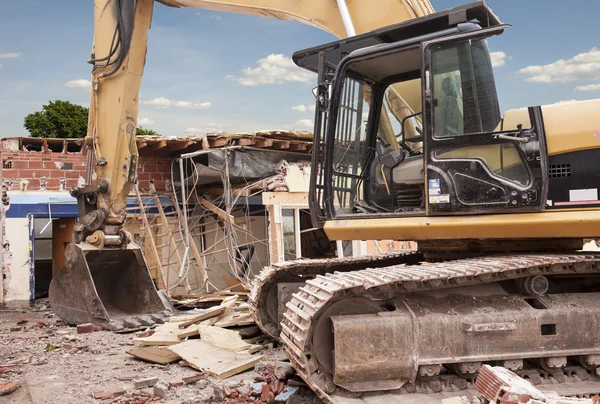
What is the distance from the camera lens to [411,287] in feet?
14.6

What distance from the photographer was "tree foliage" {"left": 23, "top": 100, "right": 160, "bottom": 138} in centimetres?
3369

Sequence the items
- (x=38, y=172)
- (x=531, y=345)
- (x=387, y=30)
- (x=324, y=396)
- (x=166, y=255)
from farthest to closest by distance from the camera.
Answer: (x=166, y=255) → (x=38, y=172) → (x=387, y=30) → (x=531, y=345) → (x=324, y=396)

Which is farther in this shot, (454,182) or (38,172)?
(38,172)

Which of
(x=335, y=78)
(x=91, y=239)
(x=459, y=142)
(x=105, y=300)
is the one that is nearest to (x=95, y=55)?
(x=91, y=239)

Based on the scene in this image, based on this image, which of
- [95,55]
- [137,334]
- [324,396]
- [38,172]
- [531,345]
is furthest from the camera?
[38,172]

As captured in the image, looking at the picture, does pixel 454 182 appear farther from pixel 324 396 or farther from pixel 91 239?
pixel 91 239

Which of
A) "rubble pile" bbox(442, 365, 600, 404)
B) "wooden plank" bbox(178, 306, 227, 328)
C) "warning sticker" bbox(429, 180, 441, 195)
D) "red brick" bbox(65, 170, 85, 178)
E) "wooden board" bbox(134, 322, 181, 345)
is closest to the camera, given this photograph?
"rubble pile" bbox(442, 365, 600, 404)

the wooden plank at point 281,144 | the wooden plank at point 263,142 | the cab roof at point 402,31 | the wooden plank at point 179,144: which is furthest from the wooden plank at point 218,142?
the cab roof at point 402,31

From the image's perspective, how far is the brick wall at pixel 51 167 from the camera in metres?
12.6

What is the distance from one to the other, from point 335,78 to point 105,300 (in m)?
4.95

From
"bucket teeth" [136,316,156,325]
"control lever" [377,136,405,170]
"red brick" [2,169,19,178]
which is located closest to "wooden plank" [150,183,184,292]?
"red brick" [2,169,19,178]

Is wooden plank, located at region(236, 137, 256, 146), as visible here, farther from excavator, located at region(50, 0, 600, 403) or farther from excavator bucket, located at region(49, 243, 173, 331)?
excavator, located at region(50, 0, 600, 403)

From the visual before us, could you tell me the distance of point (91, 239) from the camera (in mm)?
8180

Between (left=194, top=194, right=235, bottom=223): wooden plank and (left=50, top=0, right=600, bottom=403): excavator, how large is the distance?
6878 mm
